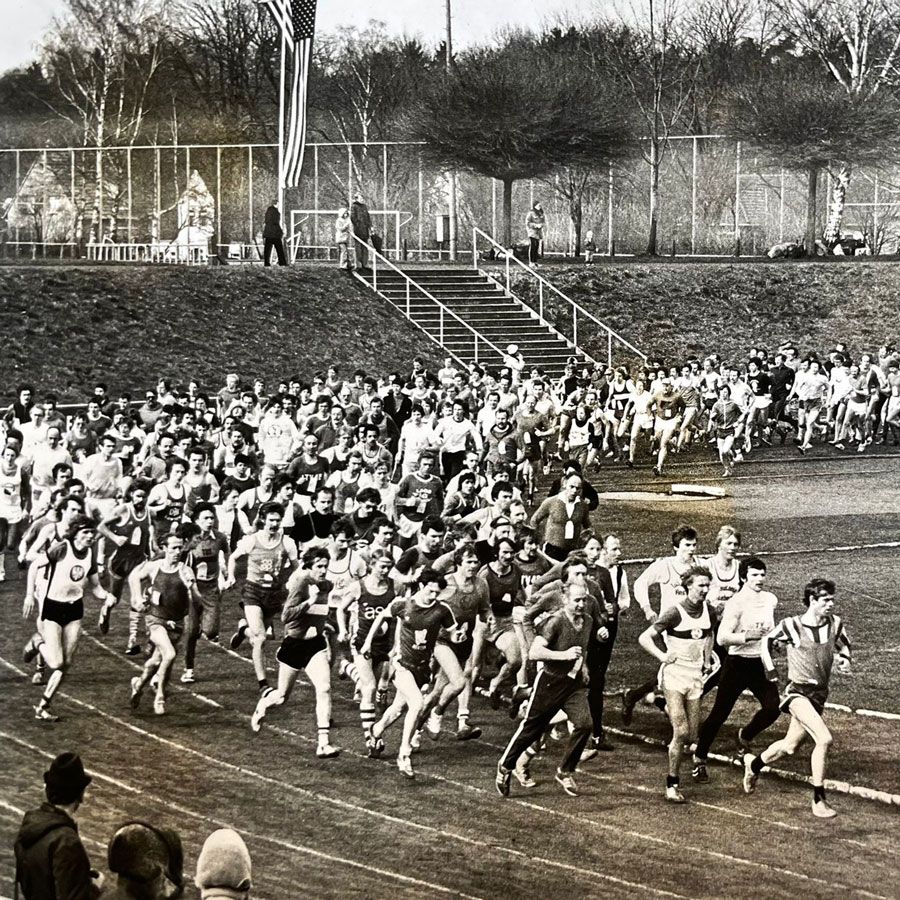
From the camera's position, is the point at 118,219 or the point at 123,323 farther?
the point at 118,219

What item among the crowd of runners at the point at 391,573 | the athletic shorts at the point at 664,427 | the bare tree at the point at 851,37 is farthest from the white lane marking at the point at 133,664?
the bare tree at the point at 851,37

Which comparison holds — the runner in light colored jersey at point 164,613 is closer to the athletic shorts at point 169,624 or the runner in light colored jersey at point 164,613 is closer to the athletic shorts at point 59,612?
the athletic shorts at point 169,624

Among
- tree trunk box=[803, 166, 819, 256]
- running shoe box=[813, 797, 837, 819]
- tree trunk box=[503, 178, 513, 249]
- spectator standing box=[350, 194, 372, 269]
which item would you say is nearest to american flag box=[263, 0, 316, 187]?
spectator standing box=[350, 194, 372, 269]

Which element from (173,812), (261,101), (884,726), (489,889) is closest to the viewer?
(489,889)

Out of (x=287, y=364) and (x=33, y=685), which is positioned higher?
(x=287, y=364)

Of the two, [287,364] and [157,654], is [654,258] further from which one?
[157,654]

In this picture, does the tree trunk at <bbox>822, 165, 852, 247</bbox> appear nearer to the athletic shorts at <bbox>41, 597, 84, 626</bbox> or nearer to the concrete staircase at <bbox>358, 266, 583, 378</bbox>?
the concrete staircase at <bbox>358, 266, 583, 378</bbox>

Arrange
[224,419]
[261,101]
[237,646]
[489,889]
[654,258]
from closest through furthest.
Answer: [489,889]
[237,646]
[224,419]
[261,101]
[654,258]

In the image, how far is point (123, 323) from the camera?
18938mm

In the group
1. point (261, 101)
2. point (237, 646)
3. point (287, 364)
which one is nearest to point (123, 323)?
point (287, 364)

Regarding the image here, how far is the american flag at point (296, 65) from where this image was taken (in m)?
14.5

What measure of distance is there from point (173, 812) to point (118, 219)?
1418 centimetres

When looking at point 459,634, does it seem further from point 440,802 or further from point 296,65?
point 296,65

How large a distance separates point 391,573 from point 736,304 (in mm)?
13369
